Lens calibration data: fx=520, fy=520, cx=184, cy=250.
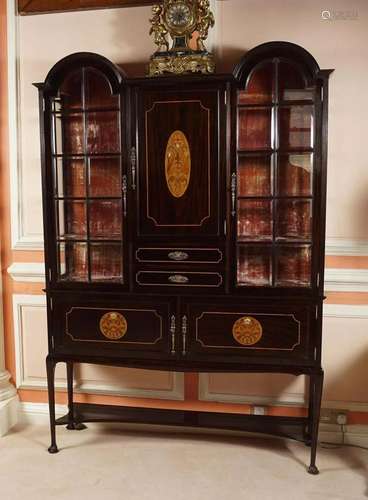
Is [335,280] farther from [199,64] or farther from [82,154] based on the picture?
[82,154]

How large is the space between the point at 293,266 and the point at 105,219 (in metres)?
1.02

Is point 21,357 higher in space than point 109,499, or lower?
higher

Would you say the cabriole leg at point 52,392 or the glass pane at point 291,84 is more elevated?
the glass pane at point 291,84

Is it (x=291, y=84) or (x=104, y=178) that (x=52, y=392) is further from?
(x=291, y=84)

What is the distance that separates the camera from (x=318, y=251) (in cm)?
252

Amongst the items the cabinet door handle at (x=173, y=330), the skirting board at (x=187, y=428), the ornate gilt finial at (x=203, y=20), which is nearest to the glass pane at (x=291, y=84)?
the ornate gilt finial at (x=203, y=20)

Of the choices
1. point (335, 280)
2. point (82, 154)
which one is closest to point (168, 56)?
point (82, 154)

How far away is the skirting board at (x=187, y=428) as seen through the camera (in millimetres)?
2924

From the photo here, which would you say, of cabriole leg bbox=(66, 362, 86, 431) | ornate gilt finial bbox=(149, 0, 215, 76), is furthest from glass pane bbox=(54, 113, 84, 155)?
cabriole leg bbox=(66, 362, 86, 431)

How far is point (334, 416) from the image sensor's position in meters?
2.95

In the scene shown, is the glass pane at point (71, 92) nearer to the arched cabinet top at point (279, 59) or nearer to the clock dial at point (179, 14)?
the clock dial at point (179, 14)

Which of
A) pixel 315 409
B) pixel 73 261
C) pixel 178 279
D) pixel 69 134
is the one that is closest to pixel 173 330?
pixel 178 279

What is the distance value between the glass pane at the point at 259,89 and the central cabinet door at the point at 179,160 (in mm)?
139

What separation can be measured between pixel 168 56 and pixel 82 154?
67 centimetres
